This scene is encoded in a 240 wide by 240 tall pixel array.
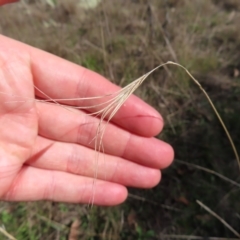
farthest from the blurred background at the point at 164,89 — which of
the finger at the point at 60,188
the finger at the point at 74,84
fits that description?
the finger at the point at 74,84

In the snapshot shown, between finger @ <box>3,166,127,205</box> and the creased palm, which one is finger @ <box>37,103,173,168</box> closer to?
the creased palm

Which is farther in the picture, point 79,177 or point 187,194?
point 187,194

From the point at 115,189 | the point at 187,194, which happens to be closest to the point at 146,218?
the point at 187,194

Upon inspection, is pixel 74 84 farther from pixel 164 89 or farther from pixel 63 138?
pixel 164 89

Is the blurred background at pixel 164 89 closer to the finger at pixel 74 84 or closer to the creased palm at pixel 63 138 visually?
the creased palm at pixel 63 138

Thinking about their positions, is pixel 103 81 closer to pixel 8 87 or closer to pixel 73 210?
pixel 8 87

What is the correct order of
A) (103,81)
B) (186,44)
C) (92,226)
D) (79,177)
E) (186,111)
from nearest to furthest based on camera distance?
1. (103,81)
2. (79,177)
3. (92,226)
4. (186,111)
5. (186,44)
